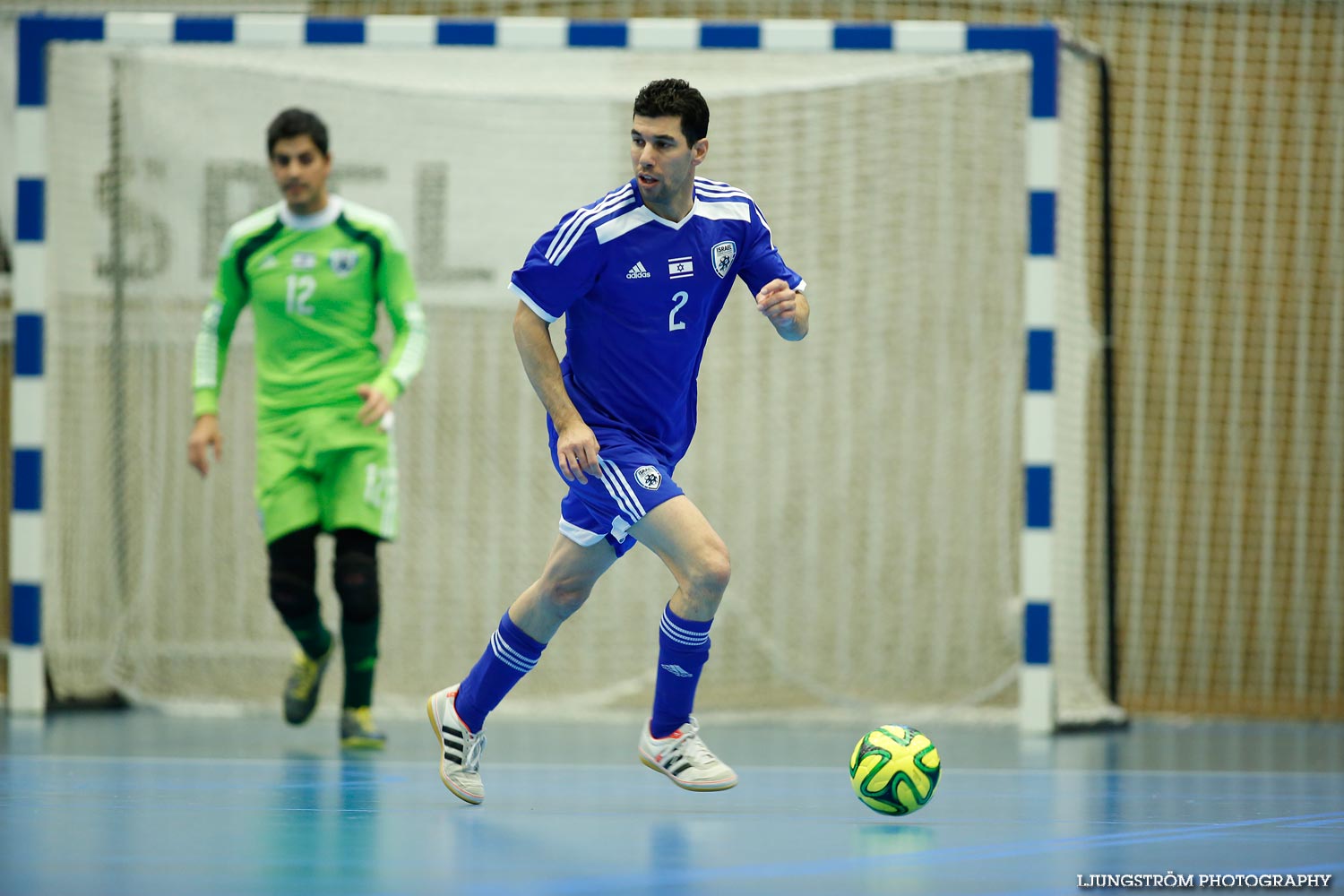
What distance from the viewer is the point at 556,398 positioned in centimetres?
406

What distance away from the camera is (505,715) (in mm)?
7086

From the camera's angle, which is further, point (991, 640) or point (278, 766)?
point (991, 640)

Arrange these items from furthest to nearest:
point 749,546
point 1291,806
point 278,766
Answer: point 749,546
point 278,766
point 1291,806

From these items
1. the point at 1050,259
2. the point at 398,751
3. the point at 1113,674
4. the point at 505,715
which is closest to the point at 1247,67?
the point at 1050,259

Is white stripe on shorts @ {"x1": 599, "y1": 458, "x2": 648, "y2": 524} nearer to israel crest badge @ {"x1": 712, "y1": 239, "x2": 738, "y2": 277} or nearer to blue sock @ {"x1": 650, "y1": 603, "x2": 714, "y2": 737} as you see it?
blue sock @ {"x1": 650, "y1": 603, "x2": 714, "y2": 737}

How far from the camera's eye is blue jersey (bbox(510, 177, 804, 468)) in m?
4.05

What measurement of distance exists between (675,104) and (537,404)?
3.83 metres

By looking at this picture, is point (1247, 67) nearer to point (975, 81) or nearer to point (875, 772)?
point (975, 81)

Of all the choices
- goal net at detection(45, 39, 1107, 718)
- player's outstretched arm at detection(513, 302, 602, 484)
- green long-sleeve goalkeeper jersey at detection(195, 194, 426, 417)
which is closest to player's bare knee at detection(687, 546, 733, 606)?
player's outstretched arm at detection(513, 302, 602, 484)

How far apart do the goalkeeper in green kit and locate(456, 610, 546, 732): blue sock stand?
151 centimetres

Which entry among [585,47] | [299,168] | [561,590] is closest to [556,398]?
[561,590]

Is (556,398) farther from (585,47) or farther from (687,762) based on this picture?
(585,47)

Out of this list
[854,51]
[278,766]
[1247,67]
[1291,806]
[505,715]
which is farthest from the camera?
[1247,67]

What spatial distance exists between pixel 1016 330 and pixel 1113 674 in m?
1.67
